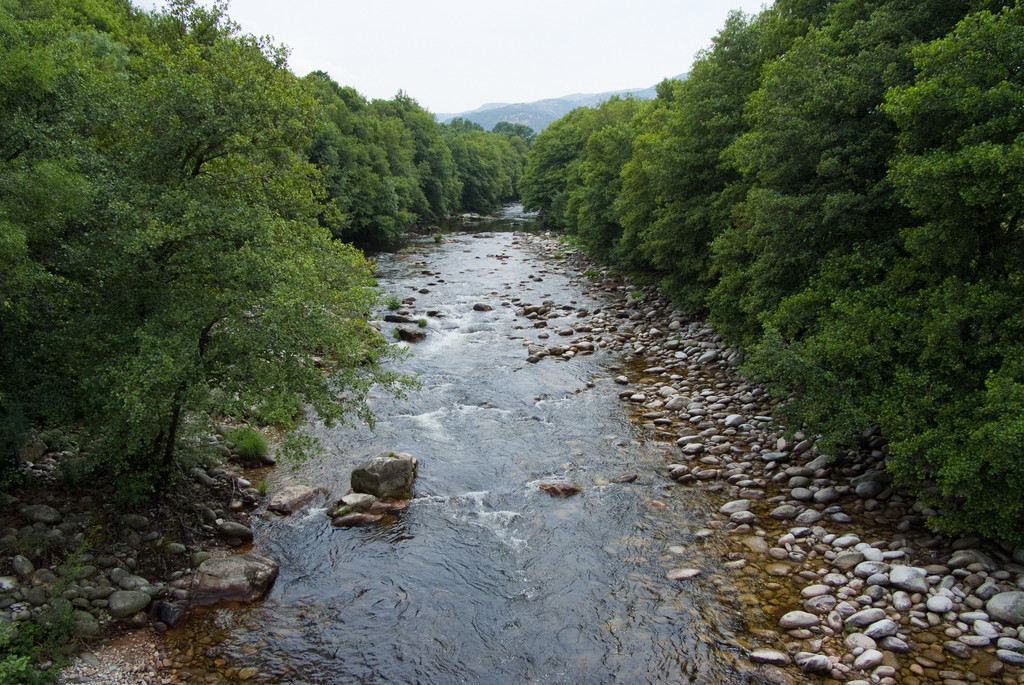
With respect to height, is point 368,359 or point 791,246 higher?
point 791,246

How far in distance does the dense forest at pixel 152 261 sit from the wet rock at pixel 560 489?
512cm

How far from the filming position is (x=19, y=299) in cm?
1009

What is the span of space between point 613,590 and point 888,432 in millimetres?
6273

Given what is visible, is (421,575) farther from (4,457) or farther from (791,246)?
(791,246)

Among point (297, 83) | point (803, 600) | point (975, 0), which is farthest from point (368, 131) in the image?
point (803, 600)

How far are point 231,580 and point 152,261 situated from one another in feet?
19.5

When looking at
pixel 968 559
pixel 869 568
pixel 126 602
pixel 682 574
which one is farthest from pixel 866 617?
pixel 126 602

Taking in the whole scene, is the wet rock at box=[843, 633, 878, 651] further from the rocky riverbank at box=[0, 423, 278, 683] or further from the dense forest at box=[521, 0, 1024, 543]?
the rocky riverbank at box=[0, 423, 278, 683]

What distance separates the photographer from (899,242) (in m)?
14.3

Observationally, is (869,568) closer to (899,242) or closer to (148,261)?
(899,242)

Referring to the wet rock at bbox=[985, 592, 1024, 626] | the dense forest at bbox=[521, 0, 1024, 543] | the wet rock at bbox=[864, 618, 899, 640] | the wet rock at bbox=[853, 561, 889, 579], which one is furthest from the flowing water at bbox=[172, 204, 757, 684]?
the dense forest at bbox=[521, 0, 1024, 543]

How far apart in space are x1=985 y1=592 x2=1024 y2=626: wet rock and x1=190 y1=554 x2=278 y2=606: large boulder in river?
1233 cm

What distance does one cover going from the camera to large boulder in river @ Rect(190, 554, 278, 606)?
10.9m

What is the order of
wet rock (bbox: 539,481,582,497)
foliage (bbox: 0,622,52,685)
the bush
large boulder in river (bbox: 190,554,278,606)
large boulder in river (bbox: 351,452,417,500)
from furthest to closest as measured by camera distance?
the bush → wet rock (bbox: 539,481,582,497) → large boulder in river (bbox: 351,452,417,500) → large boulder in river (bbox: 190,554,278,606) → foliage (bbox: 0,622,52,685)
